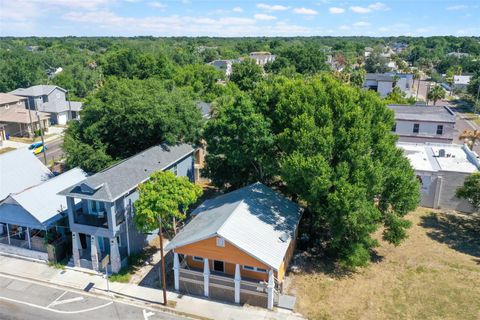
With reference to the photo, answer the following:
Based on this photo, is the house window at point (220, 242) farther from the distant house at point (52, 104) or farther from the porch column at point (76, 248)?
the distant house at point (52, 104)

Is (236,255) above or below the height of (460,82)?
below

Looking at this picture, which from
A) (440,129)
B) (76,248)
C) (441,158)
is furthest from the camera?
(440,129)

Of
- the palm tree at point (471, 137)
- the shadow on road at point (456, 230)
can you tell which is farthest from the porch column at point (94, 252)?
the palm tree at point (471, 137)

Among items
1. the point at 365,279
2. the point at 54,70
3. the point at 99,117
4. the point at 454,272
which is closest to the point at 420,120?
the point at 454,272

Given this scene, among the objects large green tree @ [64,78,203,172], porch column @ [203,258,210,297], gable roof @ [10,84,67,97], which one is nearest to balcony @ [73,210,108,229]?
porch column @ [203,258,210,297]

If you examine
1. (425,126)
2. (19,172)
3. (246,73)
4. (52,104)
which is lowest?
(19,172)

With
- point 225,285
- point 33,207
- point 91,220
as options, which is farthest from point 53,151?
point 225,285

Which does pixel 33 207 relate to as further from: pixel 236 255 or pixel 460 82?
pixel 460 82
